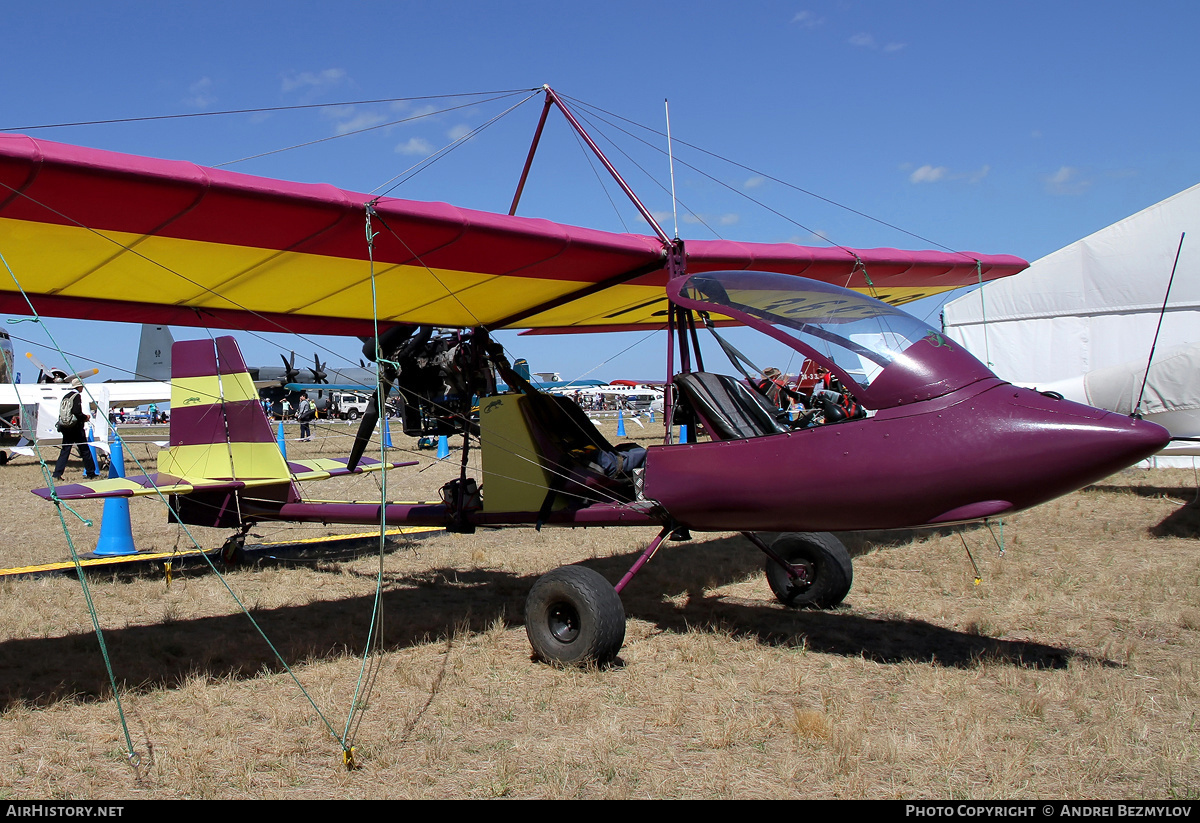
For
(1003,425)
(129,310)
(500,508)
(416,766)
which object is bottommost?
(416,766)

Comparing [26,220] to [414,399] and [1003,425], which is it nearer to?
[414,399]

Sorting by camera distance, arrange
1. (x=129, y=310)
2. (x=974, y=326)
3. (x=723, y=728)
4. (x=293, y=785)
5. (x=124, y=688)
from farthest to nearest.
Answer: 1. (x=974, y=326)
2. (x=129, y=310)
3. (x=124, y=688)
4. (x=723, y=728)
5. (x=293, y=785)

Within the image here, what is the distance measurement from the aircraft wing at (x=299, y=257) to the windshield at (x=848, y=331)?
97 cm

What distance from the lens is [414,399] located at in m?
6.46

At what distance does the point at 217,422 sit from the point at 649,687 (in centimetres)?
561

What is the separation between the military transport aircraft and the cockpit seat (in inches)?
0.7

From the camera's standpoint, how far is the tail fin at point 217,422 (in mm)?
7738

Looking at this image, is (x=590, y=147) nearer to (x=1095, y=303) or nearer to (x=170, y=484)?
(x=170, y=484)

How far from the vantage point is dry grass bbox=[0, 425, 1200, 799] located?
125 inches

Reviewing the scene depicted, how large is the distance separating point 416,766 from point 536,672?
1.37 meters

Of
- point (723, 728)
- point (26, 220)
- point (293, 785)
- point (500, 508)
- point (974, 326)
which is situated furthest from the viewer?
point (974, 326)

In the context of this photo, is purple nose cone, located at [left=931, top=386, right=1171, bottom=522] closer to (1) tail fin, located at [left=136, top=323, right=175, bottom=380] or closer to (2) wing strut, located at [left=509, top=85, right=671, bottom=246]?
(2) wing strut, located at [left=509, top=85, right=671, bottom=246]

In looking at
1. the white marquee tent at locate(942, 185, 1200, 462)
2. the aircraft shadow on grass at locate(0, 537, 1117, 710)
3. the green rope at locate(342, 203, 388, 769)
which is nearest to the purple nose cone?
the aircraft shadow on grass at locate(0, 537, 1117, 710)

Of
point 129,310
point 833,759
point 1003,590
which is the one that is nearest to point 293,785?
→ point 833,759
